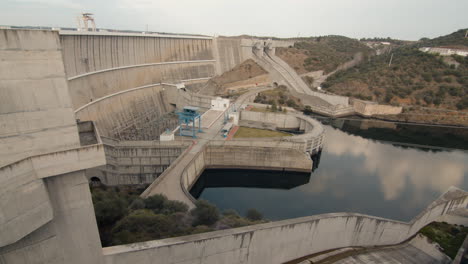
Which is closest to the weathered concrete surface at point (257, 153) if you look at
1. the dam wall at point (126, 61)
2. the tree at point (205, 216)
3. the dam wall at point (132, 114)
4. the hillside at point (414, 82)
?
the dam wall at point (132, 114)

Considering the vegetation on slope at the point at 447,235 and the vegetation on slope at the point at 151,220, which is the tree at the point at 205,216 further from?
the vegetation on slope at the point at 447,235

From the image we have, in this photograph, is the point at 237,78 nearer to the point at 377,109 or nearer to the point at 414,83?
the point at 377,109

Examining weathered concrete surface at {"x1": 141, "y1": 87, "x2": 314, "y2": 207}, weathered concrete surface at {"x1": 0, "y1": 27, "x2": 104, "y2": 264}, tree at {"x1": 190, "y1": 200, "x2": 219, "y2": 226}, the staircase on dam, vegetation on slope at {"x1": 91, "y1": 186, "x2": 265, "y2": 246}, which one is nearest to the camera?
weathered concrete surface at {"x1": 0, "y1": 27, "x2": 104, "y2": 264}

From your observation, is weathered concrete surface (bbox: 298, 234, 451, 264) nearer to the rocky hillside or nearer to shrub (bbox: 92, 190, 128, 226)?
shrub (bbox: 92, 190, 128, 226)

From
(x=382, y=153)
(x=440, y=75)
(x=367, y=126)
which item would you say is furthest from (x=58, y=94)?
(x=440, y=75)

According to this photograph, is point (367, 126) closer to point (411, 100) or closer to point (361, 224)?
point (411, 100)

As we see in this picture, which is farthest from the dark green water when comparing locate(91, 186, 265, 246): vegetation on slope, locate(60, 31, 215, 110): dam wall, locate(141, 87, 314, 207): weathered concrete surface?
locate(60, 31, 215, 110): dam wall
